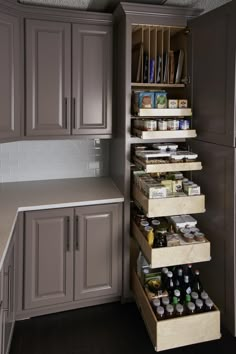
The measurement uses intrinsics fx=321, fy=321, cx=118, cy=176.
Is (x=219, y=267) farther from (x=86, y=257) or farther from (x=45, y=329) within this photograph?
(x=45, y=329)

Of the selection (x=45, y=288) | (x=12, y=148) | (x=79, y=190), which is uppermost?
(x=12, y=148)

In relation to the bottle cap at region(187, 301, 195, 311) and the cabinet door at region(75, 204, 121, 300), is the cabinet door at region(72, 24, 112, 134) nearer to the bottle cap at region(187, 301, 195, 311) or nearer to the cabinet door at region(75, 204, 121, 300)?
the cabinet door at region(75, 204, 121, 300)

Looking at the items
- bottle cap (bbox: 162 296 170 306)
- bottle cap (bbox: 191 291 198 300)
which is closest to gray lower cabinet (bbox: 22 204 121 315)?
bottle cap (bbox: 162 296 170 306)

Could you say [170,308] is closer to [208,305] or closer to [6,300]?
[208,305]

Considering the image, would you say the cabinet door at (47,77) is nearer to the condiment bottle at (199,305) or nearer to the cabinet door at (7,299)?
the cabinet door at (7,299)

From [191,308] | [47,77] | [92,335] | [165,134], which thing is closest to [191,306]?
[191,308]

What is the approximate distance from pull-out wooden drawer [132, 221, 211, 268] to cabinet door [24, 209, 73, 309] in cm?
56

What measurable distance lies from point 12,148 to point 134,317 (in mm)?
1576

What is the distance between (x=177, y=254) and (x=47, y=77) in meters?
1.48

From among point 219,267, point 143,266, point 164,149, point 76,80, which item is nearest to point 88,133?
point 76,80

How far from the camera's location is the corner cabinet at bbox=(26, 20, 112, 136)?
87.5 inches

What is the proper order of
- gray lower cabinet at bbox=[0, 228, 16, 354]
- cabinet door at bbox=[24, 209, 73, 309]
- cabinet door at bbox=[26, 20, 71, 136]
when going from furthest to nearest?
cabinet door at bbox=[26, 20, 71, 136]
cabinet door at bbox=[24, 209, 73, 309]
gray lower cabinet at bbox=[0, 228, 16, 354]

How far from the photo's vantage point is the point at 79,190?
2404 millimetres

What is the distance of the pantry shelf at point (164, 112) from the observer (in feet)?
6.89
